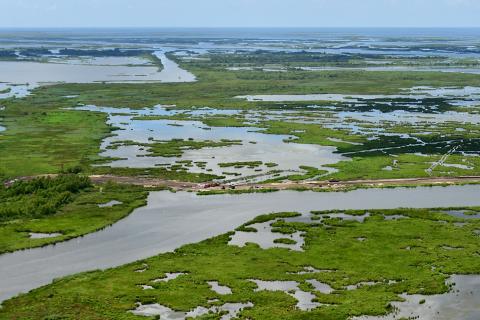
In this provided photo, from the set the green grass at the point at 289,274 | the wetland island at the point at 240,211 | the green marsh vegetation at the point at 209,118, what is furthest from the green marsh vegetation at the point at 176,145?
the green grass at the point at 289,274

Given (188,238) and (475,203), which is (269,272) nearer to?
(188,238)

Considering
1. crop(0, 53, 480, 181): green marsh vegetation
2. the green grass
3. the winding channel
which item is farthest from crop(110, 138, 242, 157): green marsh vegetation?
the green grass

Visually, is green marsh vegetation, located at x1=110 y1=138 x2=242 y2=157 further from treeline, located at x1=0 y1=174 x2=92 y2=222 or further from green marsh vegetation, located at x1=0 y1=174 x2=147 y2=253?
treeline, located at x1=0 y1=174 x2=92 y2=222

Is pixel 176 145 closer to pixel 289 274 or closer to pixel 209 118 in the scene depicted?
pixel 209 118

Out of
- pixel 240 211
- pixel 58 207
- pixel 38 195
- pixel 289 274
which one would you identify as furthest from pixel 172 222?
pixel 289 274

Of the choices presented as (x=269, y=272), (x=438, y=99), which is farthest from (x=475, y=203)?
(x=438, y=99)
